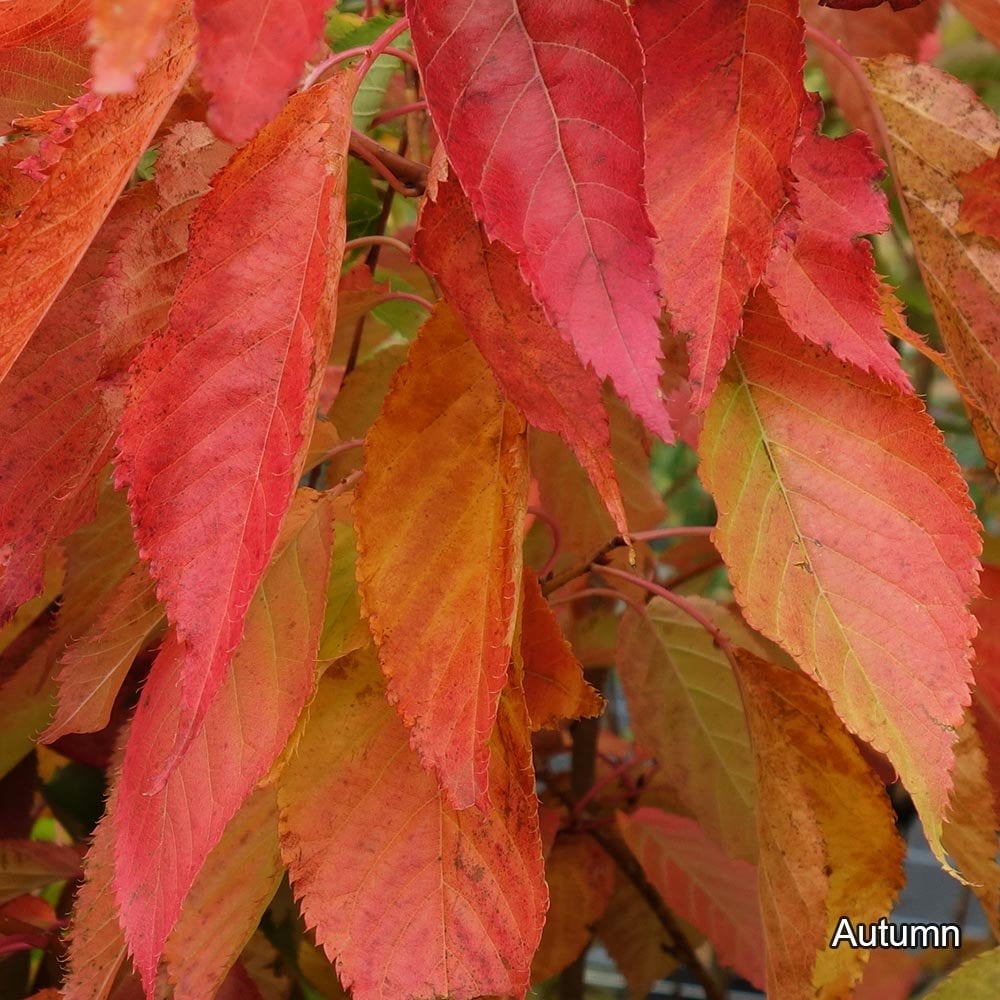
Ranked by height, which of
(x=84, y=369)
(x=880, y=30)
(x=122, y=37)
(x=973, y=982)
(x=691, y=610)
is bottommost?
(x=973, y=982)

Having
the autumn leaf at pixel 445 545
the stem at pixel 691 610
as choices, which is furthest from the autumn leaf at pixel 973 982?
the autumn leaf at pixel 445 545

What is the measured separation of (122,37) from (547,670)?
0.26 m

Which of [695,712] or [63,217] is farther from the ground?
[63,217]

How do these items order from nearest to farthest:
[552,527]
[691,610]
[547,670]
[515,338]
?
[515,338]
[547,670]
[691,610]
[552,527]

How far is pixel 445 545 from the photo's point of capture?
314 mm

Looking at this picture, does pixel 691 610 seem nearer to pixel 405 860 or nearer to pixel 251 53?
pixel 405 860

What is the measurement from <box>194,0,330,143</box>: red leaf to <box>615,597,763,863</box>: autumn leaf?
40cm

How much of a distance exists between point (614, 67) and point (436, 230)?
0.06 meters

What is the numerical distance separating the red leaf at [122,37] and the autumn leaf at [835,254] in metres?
0.18

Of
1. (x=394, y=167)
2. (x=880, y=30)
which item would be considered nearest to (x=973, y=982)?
(x=394, y=167)

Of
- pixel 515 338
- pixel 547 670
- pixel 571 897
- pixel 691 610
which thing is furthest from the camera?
pixel 571 897

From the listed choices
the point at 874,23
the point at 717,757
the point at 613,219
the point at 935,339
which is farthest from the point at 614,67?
the point at 935,339

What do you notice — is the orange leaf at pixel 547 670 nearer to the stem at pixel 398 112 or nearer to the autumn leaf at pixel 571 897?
the stem at pixel 398 112

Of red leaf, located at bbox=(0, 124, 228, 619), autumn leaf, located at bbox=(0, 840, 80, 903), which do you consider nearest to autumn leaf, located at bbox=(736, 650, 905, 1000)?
red leaf, located at bbox=(0, 124, 228, 619)
